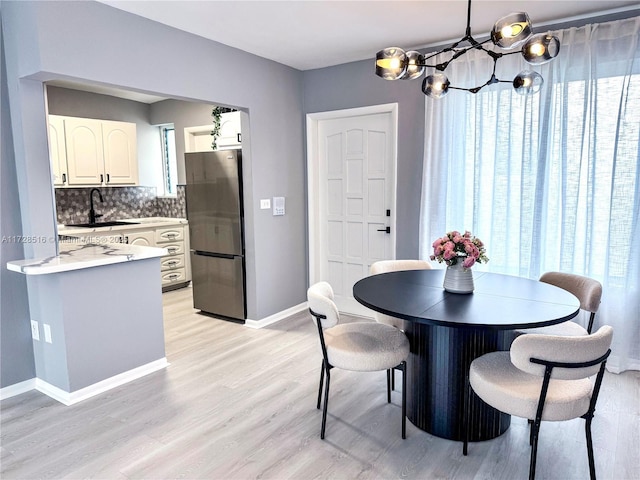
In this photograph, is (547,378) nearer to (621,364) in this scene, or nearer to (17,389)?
(621,364)

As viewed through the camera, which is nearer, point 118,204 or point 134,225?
point 134,225

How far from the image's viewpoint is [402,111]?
4.05m

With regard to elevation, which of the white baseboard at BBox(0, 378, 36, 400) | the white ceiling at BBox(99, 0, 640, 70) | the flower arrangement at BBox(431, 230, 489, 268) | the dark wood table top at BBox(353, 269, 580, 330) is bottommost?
the white baseboard at BBox(0, 378, 36, 400)

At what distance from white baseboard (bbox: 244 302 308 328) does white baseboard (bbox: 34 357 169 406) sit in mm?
1170

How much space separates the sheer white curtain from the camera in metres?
3.07

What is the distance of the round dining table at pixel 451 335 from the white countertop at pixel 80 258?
1.69m

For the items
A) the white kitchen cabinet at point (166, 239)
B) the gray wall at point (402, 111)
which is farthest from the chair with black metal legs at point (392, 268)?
the white kitchen cabinet at point (166, 239)

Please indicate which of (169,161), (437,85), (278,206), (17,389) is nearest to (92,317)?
(17,389)

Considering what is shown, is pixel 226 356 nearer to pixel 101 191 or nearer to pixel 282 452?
pixel 282 452

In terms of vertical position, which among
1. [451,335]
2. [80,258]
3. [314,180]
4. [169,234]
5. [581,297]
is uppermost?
[314,180]

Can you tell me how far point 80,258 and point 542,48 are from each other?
3039 mm

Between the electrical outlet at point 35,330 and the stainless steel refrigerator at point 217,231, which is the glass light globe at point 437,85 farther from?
the electrical outlet at point 35,330

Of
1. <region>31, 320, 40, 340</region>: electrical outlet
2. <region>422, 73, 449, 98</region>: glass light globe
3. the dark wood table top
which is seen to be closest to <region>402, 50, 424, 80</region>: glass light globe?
<region>422, 73, 449, 98</region>: glass light globe

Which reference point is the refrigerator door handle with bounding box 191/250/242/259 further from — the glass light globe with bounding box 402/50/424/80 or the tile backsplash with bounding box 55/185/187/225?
the glass light globe with bounding box 402/50/424/80
